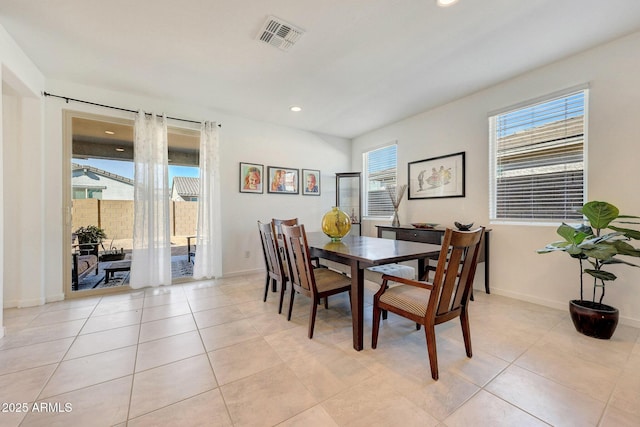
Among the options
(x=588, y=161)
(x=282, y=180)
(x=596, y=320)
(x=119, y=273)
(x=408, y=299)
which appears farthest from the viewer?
(x=282, y=180)

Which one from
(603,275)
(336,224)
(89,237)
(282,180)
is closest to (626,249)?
(603,275)

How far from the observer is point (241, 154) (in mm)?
4117

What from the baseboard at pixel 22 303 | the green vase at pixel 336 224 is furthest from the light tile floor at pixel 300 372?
the green vase at pixel 336 224

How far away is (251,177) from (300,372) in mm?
3206

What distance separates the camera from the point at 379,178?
15.9 ft

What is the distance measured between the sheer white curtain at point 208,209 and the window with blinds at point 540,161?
377 centimetres

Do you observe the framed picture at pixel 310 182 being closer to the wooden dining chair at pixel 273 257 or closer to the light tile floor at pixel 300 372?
the wooden dining chair at pixel 273 257

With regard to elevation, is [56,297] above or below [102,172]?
below

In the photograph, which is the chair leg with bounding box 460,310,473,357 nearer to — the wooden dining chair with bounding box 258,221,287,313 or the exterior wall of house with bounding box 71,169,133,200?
the wooden dining chair with bounding box 258,221,287,313

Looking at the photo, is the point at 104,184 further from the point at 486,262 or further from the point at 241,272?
the point at 486,262

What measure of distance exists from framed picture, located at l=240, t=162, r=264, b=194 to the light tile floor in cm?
217

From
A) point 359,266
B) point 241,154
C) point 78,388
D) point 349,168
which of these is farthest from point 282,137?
point 78,388

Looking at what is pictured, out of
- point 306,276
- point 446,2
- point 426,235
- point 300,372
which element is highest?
point 446,2

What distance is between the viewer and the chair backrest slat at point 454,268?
1491 mm
